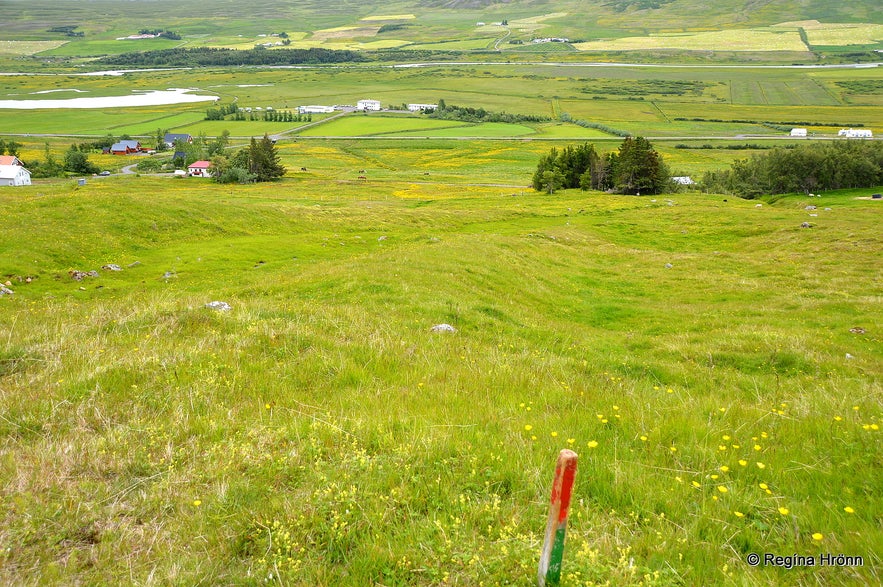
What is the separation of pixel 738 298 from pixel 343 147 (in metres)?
138

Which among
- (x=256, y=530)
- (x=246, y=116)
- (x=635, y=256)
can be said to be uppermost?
(x=246, y=116)

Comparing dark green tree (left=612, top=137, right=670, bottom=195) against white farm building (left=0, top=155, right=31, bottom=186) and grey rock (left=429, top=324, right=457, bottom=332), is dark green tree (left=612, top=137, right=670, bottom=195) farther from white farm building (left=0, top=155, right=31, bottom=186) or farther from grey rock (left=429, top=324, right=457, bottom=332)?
white farm building (left=0, top=155, right=31, bottom=186)

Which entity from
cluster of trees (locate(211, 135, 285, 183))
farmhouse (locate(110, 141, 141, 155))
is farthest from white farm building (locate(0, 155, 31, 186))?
farmhouse (locate(110, 141, 141, 155))

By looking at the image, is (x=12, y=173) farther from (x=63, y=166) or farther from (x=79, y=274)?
(x=79, y=274)

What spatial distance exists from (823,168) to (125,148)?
164 meters

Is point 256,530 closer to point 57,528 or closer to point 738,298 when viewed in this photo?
point 57,528

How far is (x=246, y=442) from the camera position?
5879 millimetres

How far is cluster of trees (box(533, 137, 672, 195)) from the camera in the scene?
8046 cm

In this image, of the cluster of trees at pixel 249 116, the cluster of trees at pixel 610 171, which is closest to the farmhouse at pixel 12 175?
the cluster of trees at pixel 610 171

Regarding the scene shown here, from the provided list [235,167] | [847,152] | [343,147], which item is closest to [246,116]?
[343,147]

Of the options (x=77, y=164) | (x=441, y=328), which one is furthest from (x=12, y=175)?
(x=441, y=328)

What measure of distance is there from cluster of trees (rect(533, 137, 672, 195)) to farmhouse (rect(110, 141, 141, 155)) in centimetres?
11744

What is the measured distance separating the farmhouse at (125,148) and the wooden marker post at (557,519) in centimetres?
16363

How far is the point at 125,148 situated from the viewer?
13688 centimetres
